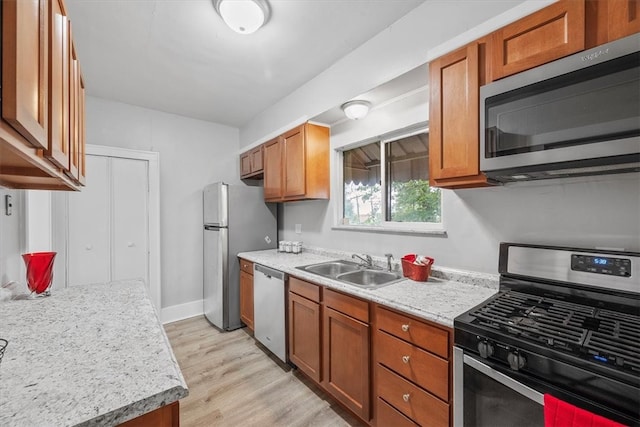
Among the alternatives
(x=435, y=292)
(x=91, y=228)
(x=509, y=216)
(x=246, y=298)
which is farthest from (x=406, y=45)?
(x=91, y=228)

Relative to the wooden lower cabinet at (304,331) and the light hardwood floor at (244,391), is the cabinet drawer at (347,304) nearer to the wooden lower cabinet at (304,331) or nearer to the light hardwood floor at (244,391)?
the wooden lower cabinet at (304,331)

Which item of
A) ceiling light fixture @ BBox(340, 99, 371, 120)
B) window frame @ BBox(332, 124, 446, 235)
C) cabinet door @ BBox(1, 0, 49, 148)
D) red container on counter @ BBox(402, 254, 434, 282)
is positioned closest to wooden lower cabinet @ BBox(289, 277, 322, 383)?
red container on counter @ BBox(402, 254, 434, 282)

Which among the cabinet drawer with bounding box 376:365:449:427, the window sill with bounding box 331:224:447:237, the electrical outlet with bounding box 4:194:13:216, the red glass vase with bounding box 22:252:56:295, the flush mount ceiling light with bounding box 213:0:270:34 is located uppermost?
the flush mount ceiling light with bounding box 213:0:270:34

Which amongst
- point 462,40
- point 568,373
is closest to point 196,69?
point 462,40

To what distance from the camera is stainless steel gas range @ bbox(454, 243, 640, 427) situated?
80 cm

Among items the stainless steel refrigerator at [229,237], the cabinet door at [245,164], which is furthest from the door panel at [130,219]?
the cabinet door at [245,164]

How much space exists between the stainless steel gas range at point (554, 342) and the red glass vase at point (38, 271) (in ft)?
7.13

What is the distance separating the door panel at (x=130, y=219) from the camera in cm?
315

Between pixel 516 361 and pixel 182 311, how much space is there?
12.2ft

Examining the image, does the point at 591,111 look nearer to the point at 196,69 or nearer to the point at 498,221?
the point at 498,221

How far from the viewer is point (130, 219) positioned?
3225 mm

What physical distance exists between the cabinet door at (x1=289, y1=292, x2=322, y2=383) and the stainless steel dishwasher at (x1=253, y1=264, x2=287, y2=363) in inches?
4.6

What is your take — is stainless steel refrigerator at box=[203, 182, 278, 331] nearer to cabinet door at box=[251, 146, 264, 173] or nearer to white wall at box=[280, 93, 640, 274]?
cabinet door at box=[251, 146, 264, 173]

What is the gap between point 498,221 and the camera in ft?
5.24
